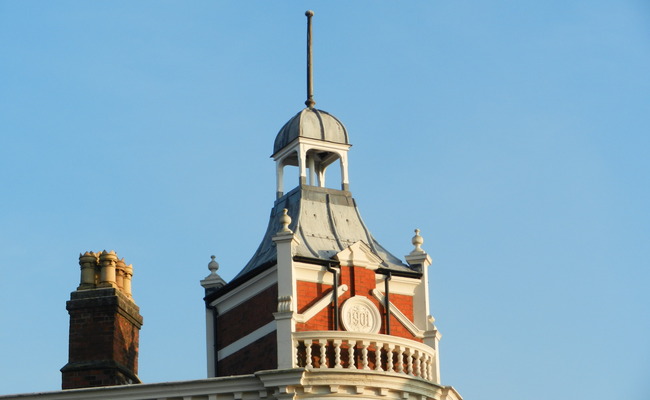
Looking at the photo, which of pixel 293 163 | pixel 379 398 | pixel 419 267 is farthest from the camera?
pixel 293 163

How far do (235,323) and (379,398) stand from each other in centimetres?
492

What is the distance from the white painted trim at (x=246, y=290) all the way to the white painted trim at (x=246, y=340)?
0.96 m

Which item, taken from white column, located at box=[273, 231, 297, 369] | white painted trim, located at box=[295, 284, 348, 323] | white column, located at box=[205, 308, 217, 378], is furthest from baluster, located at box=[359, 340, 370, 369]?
white column, located at box=[205, 308, 217, 378]

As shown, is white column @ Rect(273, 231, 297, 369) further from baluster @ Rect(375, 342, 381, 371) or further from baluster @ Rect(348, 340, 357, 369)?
baluster @ Rect(375, 342, 381, 371)

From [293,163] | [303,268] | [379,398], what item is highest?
[293,163]

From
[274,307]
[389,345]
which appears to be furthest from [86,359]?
[389,345]

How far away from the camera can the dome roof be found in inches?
1700

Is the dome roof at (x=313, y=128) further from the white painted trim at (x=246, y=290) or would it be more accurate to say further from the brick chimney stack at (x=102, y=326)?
the brick chimney stack at (x=102, y=326)

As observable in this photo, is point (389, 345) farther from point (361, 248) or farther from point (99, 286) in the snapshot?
point (99, 286)

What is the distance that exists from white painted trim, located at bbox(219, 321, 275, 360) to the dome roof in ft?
17.5

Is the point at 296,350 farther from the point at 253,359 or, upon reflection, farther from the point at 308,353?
the point at 253,359

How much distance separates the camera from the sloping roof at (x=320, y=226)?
4125 centimetres

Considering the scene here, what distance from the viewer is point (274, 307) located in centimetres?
4006

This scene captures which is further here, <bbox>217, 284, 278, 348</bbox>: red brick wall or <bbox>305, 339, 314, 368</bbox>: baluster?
<bbox>217, 284, 278, 348</bbox>: red brick wall
